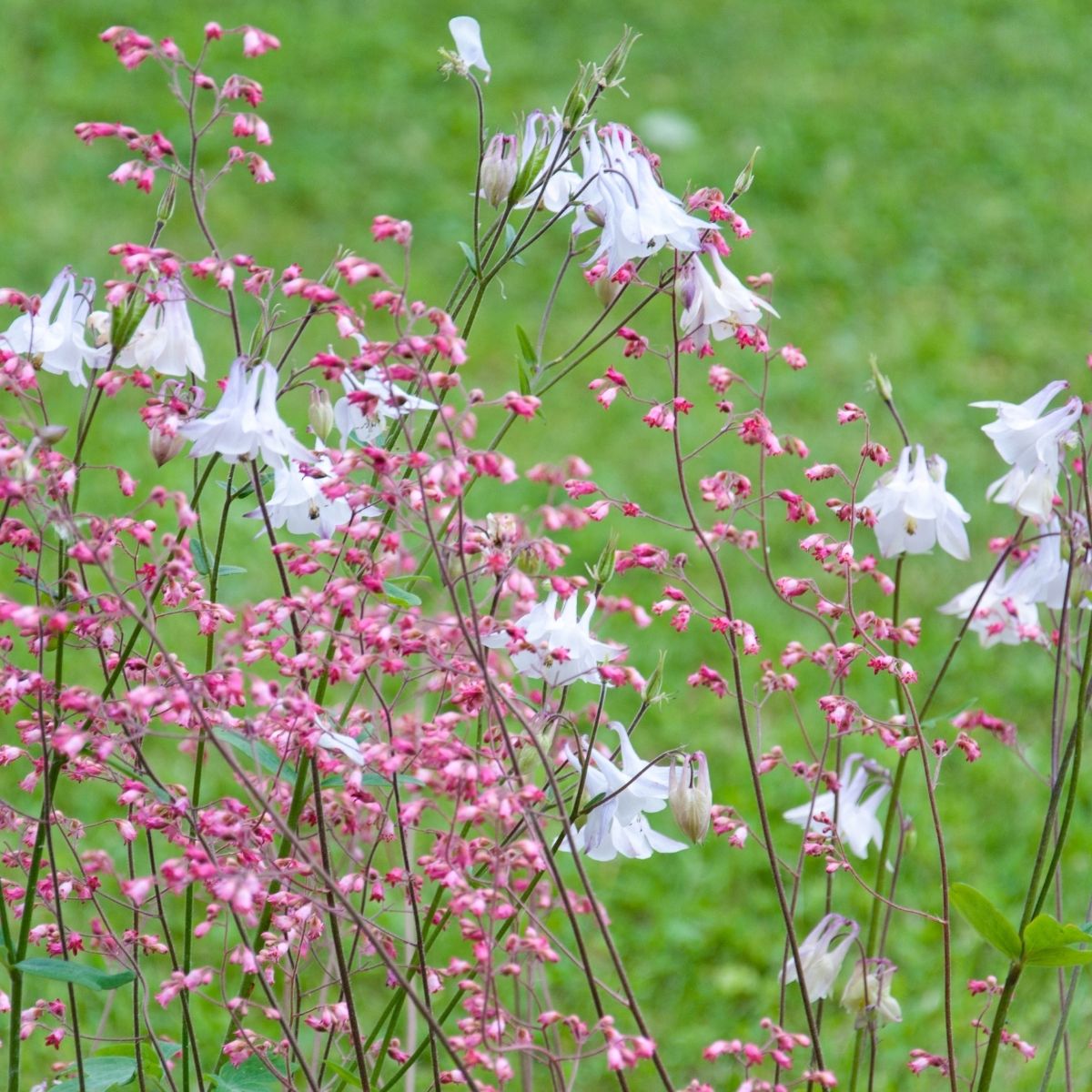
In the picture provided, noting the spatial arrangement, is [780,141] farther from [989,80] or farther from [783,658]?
[783,658]

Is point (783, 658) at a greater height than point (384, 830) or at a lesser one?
greater

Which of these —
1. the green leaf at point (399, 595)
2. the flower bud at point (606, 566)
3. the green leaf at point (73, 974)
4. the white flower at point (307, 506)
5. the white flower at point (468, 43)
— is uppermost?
the white flower at point (468, 43)

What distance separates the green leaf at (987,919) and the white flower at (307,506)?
69 cm

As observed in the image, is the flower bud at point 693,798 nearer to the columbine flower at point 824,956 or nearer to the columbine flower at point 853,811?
the columbine flower at point 824,956

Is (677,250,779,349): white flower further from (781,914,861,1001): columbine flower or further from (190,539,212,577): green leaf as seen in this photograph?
(781,914,861,1001): columbine flower

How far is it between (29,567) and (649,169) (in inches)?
27.9

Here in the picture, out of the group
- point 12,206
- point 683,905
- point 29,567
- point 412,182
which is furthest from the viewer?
point 412,182

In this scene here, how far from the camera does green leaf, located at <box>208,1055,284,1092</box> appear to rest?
4.92 ft

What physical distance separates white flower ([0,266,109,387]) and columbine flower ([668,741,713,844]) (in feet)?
2.28

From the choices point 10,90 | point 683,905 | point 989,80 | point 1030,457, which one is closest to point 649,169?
point 1030,457

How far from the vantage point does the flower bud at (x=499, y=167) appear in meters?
1.56

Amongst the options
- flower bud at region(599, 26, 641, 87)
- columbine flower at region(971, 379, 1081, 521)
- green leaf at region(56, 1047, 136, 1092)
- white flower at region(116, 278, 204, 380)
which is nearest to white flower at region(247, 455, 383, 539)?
white flower at region(116, 278, 204, 380)

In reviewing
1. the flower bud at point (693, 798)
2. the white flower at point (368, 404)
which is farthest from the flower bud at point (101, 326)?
the flower bud at point (693, 798)

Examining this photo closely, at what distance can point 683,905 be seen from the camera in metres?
3.08
